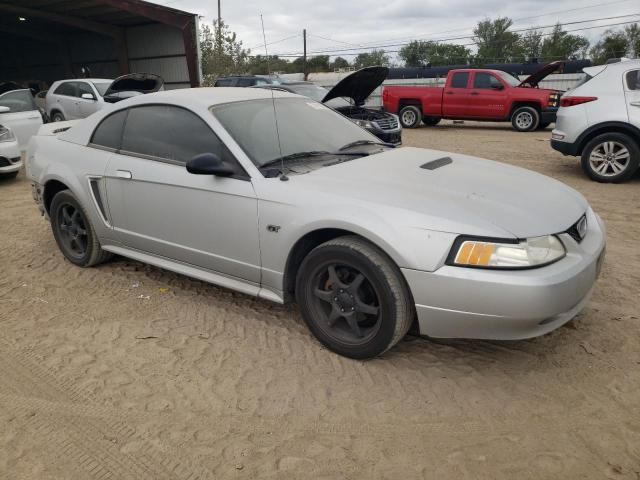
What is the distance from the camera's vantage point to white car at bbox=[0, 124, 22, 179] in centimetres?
834

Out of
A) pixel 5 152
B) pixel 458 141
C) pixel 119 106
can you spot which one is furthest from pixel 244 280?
pixel 458 141

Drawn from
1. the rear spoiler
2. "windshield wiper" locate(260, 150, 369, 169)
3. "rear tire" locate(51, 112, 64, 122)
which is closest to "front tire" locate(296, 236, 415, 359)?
"windshield wiper" locate(260, 150, 369, 169)

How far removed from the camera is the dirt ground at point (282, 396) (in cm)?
230

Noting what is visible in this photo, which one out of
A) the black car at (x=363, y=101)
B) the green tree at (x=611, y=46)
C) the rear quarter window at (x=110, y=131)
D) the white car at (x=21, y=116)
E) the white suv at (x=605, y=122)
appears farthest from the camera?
the green tree at (x=611, y=46)

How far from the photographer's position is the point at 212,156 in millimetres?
3156

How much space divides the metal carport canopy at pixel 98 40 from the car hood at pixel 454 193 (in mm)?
17838

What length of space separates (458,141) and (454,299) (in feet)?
35.3

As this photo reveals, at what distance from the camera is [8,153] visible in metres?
8.39

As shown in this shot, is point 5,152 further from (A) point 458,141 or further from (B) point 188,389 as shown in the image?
(A) point 458,141

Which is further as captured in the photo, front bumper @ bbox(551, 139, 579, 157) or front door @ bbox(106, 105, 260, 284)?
front bumper @ bbox(551, 139, 579, 157)

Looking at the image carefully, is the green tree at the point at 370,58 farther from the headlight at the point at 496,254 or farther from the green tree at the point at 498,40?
the headlight at the point at 496,254

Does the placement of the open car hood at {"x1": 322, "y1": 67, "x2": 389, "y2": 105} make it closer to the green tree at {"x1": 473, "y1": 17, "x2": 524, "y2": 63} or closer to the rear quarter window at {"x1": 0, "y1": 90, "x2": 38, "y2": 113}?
the rear quarter window at {"x1": 0, "y1": 90, "x2": 38, "y2": 113}

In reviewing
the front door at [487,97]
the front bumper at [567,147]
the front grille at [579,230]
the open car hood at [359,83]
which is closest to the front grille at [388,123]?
the open car hood at [359,83]

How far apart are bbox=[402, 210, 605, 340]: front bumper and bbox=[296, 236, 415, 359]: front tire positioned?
0.12 m
